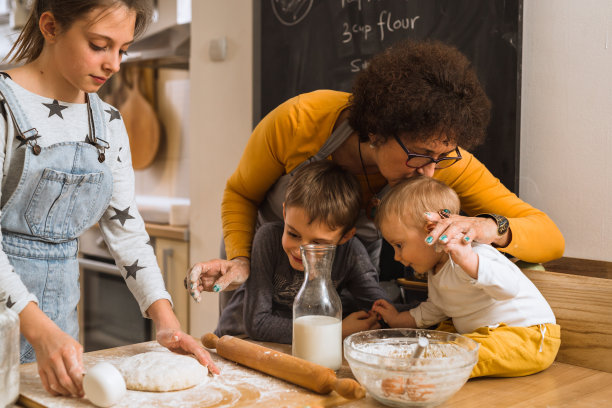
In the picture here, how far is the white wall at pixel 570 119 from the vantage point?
1.42 m

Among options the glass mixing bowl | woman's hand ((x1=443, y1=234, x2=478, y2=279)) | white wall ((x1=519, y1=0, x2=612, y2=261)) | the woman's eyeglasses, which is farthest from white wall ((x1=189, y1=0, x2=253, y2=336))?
the glass mixing bowl

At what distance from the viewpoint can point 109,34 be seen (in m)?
1.09

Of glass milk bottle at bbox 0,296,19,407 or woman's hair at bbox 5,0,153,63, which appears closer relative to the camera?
glass milk bottle at bbox 0,296,19,407

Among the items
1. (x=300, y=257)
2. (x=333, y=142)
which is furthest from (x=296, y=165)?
(x=300, y=257)

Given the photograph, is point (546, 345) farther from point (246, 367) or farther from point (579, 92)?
point (579, 92)

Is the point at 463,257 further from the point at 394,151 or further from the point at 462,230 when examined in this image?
the point at 394,151

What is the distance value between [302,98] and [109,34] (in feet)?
1.65

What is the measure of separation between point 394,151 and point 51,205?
2.27 ft

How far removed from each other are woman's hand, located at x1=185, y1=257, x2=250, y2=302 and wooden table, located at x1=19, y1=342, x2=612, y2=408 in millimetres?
220

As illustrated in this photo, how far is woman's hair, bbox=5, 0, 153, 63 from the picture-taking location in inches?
43.0

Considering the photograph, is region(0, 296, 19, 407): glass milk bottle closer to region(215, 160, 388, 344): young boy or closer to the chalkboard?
region(215, 160, 388, 344): young boy

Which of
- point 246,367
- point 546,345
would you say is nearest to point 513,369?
point 546,345

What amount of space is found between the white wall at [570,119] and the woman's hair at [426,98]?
1.14 feet

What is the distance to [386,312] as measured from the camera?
1.25 m
